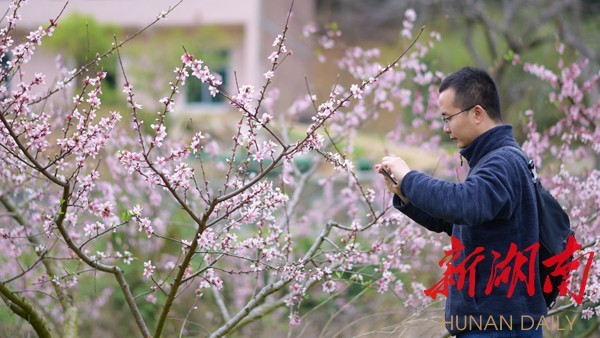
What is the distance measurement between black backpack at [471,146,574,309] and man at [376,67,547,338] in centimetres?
6

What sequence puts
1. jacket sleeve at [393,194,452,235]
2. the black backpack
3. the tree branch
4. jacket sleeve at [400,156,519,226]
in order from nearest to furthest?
jacket sleeve at [400,156,519,226], the black backpack, jacket sleeve at [393,194,452,235], the tree branch

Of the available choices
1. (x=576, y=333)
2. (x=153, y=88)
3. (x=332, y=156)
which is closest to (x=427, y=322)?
(x=332, y=156)

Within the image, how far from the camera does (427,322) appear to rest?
12.4 feet

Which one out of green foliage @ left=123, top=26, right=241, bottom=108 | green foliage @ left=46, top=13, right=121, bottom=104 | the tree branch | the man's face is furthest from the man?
green foliage @ left=46, top=13, right=121, bottom=104

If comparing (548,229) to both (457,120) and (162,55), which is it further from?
(162,55)

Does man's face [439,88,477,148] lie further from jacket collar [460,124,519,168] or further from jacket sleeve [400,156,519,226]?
jacket sleeve [400,156,519,226]

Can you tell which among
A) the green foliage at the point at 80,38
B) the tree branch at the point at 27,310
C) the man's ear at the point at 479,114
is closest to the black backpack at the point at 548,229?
the man's ear at the point at 479,114

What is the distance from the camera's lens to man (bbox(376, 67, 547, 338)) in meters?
2.30

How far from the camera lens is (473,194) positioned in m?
2.27

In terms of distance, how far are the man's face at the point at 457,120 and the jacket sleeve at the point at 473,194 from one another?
0.22 metres

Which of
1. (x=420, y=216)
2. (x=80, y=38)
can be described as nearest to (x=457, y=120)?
(x=420, y=216)

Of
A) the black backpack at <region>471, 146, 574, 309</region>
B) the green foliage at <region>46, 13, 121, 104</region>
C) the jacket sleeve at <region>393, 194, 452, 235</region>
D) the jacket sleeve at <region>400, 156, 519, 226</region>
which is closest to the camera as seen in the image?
the jacket sleeve at <region>400, 156, 519, 226</region>

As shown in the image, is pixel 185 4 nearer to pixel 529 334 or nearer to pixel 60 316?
pixel 60 316

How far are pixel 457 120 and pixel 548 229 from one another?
469mm
